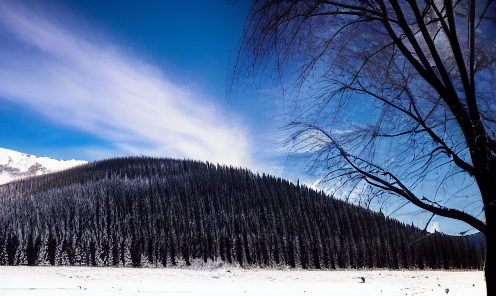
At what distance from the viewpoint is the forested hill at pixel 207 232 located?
7.83 m

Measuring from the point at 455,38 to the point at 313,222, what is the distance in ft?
23.4

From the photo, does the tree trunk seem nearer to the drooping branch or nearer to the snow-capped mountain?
the drooping branch

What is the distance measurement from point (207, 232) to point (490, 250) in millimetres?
7166

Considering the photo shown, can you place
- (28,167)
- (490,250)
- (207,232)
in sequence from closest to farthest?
(490,250), (207,232), (28,167)

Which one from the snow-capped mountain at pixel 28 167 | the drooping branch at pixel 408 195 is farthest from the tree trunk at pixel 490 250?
the snow-capped mountain at pixel 28 167

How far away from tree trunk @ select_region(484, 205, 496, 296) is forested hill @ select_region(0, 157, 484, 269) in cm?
475

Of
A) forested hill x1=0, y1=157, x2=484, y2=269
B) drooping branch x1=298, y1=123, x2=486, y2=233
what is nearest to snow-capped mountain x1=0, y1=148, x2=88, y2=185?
forested hill x1=0, y1=157, x2=484, y2=269

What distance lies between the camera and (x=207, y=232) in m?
8.91

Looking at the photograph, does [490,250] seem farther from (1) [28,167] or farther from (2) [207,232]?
(1) [28,167]

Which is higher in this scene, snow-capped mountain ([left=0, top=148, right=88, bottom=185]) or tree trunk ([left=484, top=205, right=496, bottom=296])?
snow-capped mountain ([left=0, top=148, right=88, bottom=185])

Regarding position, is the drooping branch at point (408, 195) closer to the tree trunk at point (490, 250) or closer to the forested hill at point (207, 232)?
the tree trunk at point (490, 250)

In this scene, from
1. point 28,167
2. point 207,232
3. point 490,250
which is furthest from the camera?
point 28,167

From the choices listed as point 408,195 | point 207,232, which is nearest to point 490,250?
point 408,195

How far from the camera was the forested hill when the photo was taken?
25.7 ft
